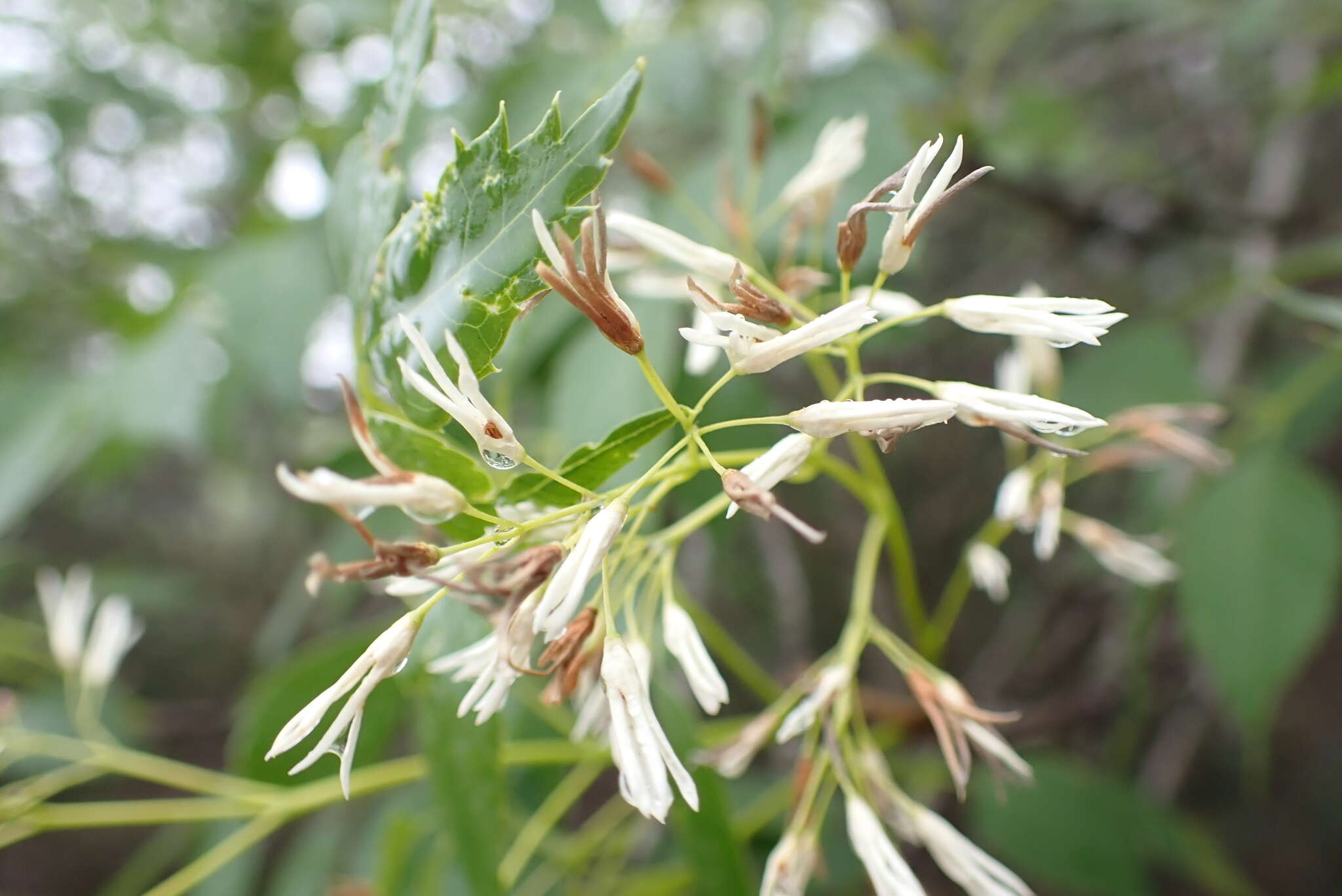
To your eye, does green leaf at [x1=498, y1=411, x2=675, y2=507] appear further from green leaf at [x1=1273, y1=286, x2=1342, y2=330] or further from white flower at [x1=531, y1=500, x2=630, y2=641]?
green leaf at [x1=1273, y1=286, x2=1342, y2=330]

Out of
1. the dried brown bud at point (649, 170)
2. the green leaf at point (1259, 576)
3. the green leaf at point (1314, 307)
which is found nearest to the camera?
the green leaf at point (1314, 307)

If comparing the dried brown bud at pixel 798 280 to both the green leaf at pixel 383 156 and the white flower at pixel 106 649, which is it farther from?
the white flower at pixel 106 649

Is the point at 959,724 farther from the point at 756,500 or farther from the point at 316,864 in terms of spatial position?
the point at 316,864

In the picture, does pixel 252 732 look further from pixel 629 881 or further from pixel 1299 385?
pixel 1299 385

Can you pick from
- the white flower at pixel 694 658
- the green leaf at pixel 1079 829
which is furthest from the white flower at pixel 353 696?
the green leaf at pixel 1079 829

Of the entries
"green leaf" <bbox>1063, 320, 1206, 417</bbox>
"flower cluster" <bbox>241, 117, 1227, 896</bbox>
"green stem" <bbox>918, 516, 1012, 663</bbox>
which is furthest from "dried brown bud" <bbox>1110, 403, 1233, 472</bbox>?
"green leaf" <bbox>1063, 320, 1206, 417</bbox>

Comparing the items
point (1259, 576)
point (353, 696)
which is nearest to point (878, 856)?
point (353, 696)

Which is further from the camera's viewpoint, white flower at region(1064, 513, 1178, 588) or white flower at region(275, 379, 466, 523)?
white flower at region(1064, 513, 1178, 588)

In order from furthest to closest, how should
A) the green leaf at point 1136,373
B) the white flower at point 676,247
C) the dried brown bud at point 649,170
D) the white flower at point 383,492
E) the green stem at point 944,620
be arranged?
the green leaf at point 1136,373 → the green stem at point 944,620 → the dried brown bud at point 649,170 → the white flower at point 676,247 → the white flower at point 383,492
